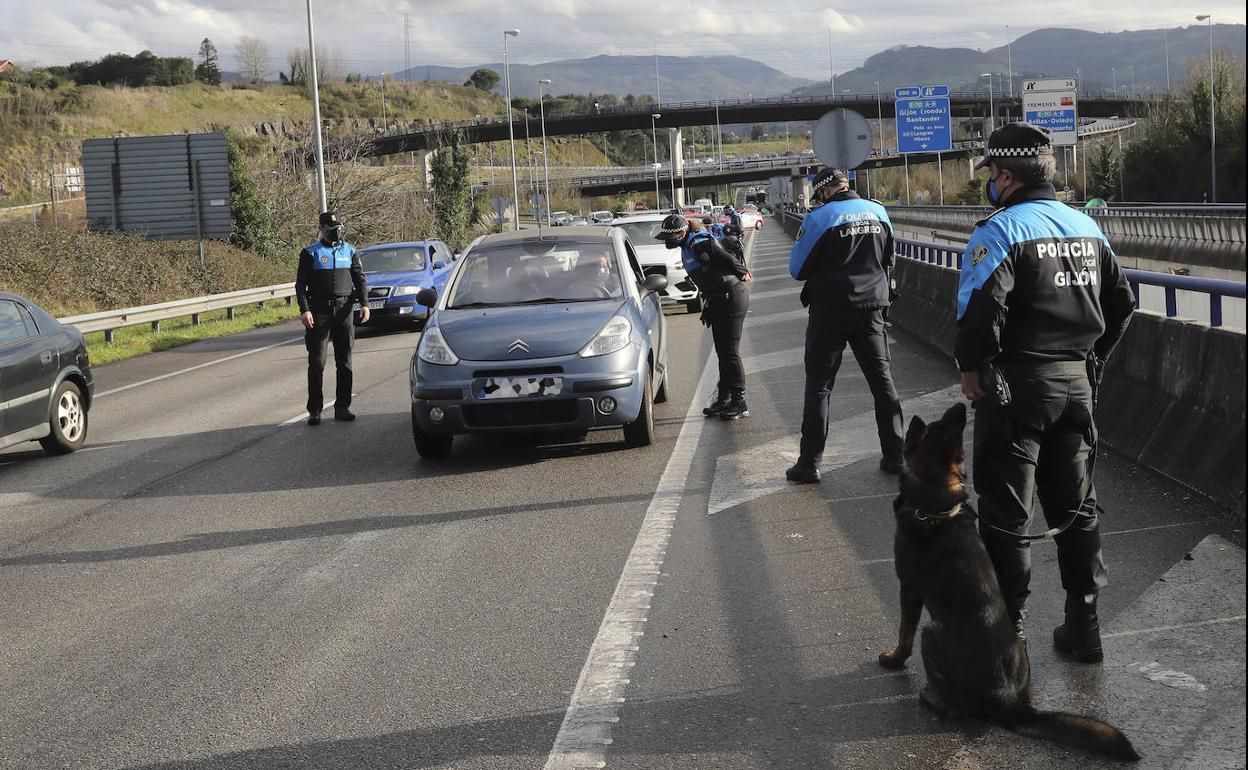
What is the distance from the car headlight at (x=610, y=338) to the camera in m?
9.72

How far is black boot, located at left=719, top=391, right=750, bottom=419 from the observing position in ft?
37.1

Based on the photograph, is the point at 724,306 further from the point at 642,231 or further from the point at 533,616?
the point at 642,231

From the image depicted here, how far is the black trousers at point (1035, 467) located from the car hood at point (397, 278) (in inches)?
764

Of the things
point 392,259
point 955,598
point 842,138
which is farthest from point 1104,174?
point 955,598

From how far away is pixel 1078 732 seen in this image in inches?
154

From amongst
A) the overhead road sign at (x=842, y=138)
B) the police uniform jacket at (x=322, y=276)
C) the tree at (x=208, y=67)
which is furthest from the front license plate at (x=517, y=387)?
the tree at (x=208, y=67)

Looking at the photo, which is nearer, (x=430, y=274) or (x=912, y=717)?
(x=912, y=717)

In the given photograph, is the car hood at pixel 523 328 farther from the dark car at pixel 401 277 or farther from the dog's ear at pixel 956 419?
the dark car at pixel 401 277

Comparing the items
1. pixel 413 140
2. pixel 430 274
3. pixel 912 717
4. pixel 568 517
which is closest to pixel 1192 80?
pixel 430 274

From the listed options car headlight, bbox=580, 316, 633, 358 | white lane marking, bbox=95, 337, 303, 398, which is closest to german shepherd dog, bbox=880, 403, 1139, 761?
car headlight, bbox=580, 316, 633, 358

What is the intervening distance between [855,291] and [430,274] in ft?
54.4

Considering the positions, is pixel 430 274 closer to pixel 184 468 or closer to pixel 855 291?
pixel 184 468

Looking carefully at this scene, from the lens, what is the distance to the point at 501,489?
8.84 meters

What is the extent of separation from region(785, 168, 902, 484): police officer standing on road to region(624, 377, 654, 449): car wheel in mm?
1671
